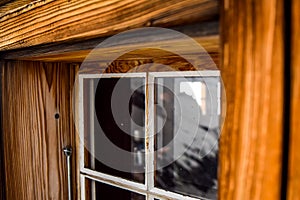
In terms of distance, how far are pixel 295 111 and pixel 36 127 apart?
674 millimetres

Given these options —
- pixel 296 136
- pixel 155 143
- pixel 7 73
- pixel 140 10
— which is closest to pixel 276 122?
pixel 296 136

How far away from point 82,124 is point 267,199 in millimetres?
656

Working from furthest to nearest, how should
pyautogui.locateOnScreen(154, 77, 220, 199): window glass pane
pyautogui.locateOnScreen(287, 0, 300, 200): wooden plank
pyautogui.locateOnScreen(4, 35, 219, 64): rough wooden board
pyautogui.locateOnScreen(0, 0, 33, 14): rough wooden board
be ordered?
pyautogui.locateOnScreen(154, 77, 220, 199): window glass pane < pyautogui.locateOnScreen(0, 0, 33, 14): rough wooden board < pyautogui.locateOnScreen(4, 35, 219, 64): rough wooden board < pyautogui.locateOnScreen(287, 0, 300, 200): wooden plank

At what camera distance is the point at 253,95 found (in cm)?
29

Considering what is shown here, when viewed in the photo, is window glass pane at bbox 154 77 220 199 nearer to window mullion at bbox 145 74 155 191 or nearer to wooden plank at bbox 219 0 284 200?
window mullion at bbox 145 74 155 191

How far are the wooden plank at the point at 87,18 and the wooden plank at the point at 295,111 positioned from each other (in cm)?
8

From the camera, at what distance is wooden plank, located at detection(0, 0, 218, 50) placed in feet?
1.11

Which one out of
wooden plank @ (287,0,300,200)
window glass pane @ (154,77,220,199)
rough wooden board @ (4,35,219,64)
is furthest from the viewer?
window glass pane @ (154,77,220,199)

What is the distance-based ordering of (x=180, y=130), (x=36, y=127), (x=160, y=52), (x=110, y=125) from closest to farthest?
(x=160, y=52) < (x=36, y=127) < (x=110, y=125) < (x=180, y=130)

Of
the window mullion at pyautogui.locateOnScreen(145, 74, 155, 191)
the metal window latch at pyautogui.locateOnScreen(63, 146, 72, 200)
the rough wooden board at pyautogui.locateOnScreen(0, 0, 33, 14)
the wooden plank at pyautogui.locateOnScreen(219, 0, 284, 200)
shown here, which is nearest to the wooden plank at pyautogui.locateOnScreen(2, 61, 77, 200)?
the metal window latch at pyautogui.locateOnScreen(63, 146, 72, 200)

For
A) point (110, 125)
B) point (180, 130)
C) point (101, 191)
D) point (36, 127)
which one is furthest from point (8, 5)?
point (180, 130)

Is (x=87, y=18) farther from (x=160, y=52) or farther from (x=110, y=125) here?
(x=110, y=125)

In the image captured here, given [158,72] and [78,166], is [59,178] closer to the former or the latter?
[78,166]

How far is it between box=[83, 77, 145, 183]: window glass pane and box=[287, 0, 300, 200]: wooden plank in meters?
0.60
